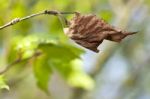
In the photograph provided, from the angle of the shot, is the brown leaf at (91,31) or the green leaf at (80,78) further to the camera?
the green leaf at (80,78)

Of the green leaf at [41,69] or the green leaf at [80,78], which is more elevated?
the green leaf at [80,78]

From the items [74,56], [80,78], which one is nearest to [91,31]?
[74,56]

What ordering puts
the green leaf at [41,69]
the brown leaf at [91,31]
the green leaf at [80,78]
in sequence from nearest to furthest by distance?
the brown leaf at [91,31]
the green leaf at [41,69]
the green leaf at [80,78]

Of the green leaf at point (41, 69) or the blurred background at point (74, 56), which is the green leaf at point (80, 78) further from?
the green leaf at point (41, 69)

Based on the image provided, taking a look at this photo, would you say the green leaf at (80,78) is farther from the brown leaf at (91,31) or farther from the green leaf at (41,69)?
the brown leaf at (91,31)

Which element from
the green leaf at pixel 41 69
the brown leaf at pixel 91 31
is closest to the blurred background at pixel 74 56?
the green leaf at pixel 41 69

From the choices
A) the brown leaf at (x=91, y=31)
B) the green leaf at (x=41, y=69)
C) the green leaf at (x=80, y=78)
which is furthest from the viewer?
the green leaf at (x=80, y=78)

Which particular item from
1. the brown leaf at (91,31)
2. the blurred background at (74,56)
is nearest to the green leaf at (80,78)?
the blurred background at (74,56)

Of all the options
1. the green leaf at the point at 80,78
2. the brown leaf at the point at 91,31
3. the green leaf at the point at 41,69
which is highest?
the green leaf at the point at 80,78
